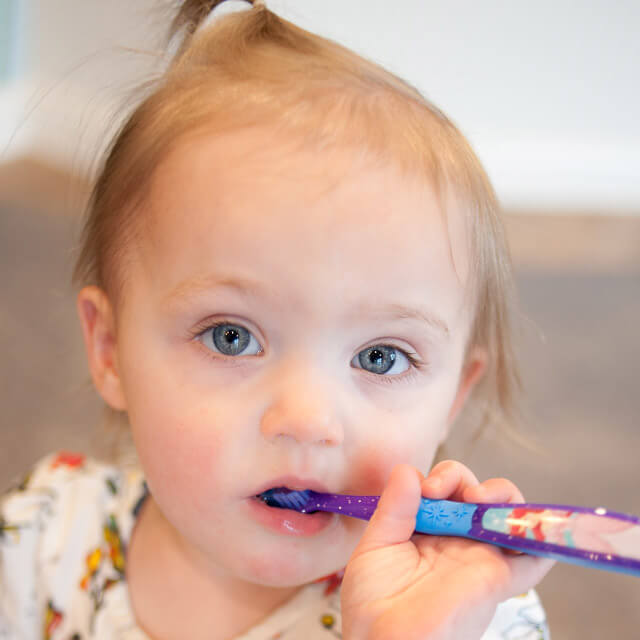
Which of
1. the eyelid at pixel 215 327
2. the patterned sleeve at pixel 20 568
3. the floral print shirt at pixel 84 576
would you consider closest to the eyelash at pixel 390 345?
the eyelid at pixel 215 327

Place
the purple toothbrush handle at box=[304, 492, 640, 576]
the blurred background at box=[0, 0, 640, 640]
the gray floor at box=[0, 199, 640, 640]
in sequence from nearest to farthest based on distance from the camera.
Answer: the purple toothbrush handle at box=[304, 492, 640, 576] → the gray floor at box=[0, 199, 640, 640] → the blurred background at box=[0, 0, 640, 640]

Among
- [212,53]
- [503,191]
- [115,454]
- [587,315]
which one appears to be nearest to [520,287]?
[587,315]

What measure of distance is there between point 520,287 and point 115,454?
3.29 ft

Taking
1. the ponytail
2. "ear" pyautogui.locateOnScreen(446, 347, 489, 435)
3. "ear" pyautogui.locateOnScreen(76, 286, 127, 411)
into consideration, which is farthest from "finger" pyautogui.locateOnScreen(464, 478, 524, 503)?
the ponytail

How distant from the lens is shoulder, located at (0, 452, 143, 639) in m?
0.83

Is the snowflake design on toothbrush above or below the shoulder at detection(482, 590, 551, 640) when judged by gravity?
above

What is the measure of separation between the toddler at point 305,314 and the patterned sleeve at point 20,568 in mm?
216

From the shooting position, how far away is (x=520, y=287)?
1836 mm

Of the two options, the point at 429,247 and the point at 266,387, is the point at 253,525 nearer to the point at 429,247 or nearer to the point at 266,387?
the point at 266,387

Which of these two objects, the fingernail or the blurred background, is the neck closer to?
the fingernail

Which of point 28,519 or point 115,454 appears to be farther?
point 115,454

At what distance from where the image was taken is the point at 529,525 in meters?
0.50

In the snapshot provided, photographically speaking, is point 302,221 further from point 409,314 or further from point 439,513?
point 439,513

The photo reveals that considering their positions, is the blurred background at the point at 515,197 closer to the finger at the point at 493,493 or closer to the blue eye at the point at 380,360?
the blue eye at the point at 380,360
